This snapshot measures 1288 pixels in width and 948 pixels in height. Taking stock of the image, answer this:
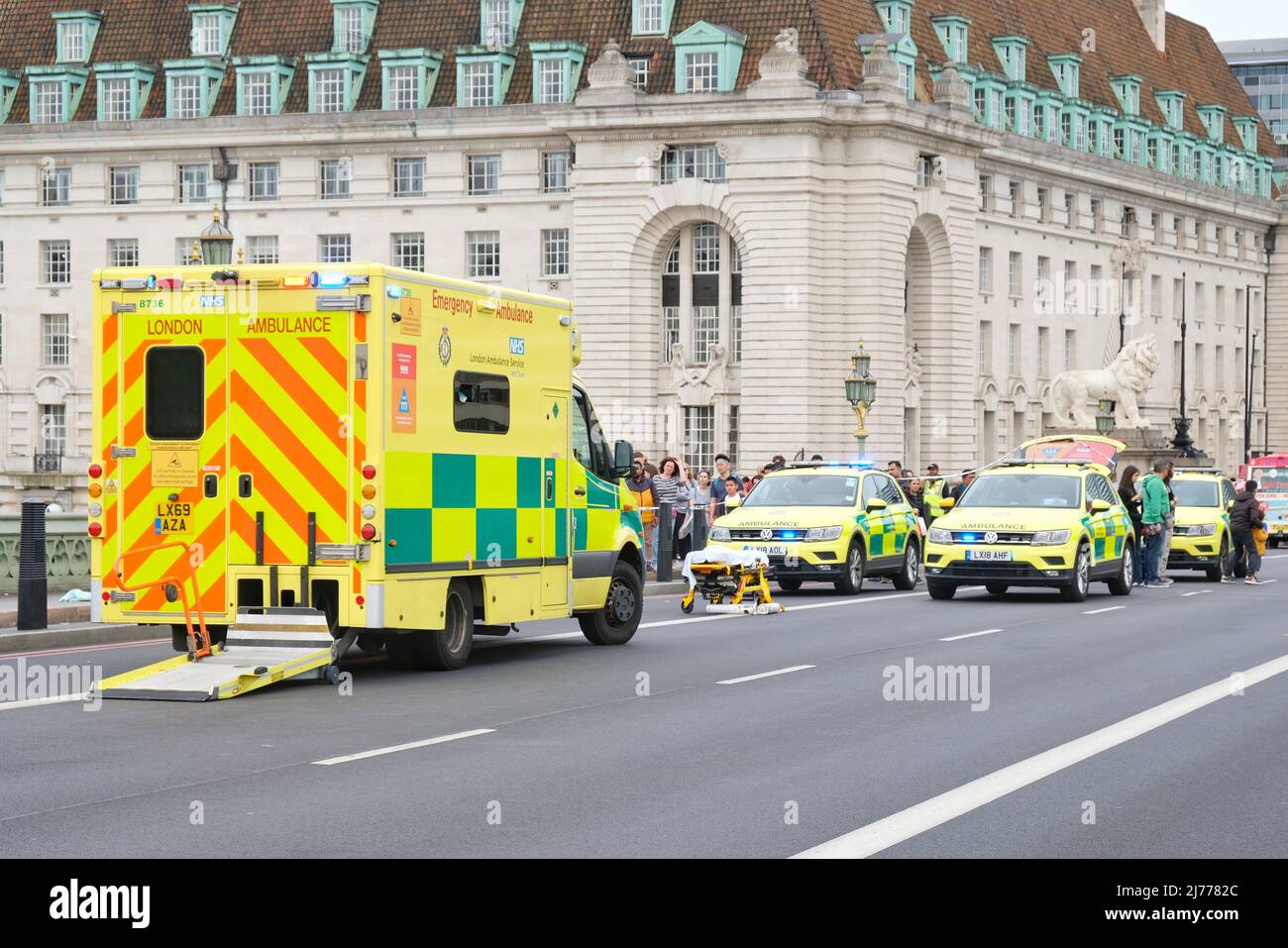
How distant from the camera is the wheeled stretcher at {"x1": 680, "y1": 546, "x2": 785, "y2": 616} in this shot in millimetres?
27016

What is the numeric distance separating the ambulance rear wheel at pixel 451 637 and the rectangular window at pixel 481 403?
134cm

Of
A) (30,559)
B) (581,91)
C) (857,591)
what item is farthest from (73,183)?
(30,559)

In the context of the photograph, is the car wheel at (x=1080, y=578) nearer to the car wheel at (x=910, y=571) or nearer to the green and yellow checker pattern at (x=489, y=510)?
the car wheel at (x=910, y=571)

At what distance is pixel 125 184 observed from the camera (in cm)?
7606

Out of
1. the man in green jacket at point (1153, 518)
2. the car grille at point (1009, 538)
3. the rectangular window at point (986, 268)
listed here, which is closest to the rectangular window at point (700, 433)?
the rectangular window at point (986, 268)

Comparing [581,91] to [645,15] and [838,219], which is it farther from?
[838,219]

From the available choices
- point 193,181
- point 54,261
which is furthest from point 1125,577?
point 54,261

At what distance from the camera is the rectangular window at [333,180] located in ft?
243

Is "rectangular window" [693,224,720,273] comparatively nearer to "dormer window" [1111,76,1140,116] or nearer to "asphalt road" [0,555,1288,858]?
"dormer window" [1111,76,1140,116]

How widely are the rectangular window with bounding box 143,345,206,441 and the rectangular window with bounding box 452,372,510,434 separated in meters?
2.05

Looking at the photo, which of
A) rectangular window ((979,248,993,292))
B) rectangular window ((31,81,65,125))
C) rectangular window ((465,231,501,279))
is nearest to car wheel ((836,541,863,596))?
rectangular window ((465,231,501,279))

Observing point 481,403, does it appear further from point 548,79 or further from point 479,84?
point 479,84

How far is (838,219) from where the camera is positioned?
69.4 metres

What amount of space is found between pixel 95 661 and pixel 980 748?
8.91m
